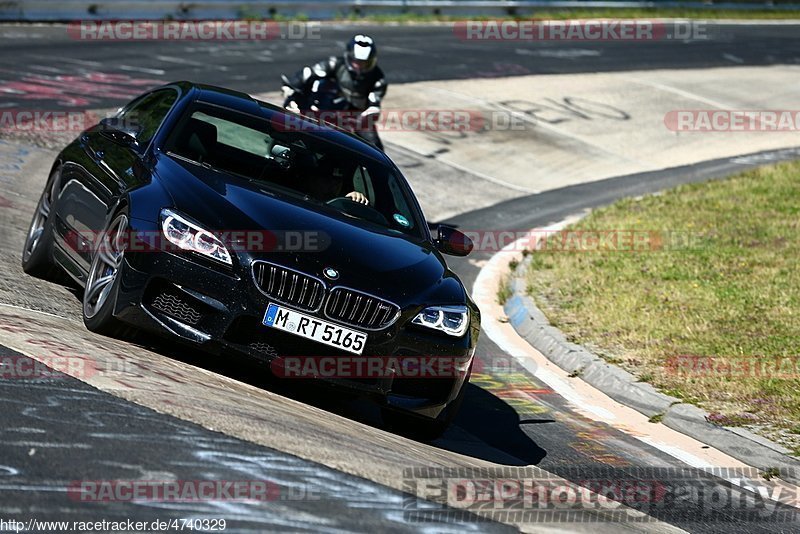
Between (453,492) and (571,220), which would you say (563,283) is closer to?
(571,220)

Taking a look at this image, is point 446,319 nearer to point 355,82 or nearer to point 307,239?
point 307,239

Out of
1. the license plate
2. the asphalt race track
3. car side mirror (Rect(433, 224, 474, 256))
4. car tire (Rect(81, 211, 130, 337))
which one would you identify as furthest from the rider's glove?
the license plate

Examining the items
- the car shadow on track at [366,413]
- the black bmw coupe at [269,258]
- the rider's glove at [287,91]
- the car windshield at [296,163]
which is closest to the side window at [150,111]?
the black bmw coupe at [269,258]

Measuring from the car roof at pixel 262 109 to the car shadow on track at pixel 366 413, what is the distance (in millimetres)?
1724

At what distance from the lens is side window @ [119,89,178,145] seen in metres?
7.56

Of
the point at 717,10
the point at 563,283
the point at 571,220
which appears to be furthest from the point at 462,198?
the point at 717,10

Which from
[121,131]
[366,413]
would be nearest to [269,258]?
[366,413]

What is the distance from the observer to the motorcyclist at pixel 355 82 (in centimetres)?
1298

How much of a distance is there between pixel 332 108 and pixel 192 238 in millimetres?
7111

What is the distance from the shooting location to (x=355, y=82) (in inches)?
521

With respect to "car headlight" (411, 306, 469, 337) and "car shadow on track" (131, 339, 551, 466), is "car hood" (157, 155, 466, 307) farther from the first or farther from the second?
"car shadow on track" (131, 339, 551, 466)

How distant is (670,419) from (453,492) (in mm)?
3265

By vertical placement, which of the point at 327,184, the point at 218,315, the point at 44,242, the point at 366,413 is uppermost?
the point at 327,184

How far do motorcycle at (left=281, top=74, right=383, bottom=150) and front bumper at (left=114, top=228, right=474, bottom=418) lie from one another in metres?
6.90
